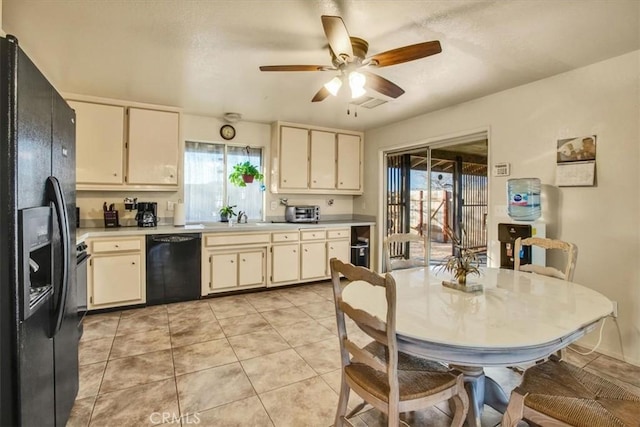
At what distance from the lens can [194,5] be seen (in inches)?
76.3

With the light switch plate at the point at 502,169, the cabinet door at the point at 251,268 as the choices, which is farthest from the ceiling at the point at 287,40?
the cabinet door at the point at 251,268

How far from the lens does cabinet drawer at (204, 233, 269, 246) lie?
3.93m

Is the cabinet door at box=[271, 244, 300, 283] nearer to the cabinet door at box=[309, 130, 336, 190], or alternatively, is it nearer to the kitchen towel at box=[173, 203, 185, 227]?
the cabinet door at box=[309, 130, 336, 190]

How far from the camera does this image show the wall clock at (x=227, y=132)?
4.57 metres

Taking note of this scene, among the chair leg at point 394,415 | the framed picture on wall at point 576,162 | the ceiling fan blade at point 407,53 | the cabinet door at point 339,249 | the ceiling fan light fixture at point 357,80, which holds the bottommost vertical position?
the chair leg at point 394,415

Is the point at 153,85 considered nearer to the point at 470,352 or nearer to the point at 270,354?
the point at 270,354

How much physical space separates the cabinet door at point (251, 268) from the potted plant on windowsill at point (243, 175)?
992 millimetres

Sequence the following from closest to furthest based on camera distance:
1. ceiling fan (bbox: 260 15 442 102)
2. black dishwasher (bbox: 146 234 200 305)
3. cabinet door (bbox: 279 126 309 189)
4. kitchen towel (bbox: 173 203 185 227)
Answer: ceiling fan (bbox: 260 15 442 102)
black dishwasher (bbox: 146 234 200 305)
kitchen towel (bbox: 173 203 185 227)
cabinet door (bbox: 279 126 309 189)

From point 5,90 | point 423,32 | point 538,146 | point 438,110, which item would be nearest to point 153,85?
point 5,90

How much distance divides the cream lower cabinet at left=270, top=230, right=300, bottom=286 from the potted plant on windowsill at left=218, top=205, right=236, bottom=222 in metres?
0.71

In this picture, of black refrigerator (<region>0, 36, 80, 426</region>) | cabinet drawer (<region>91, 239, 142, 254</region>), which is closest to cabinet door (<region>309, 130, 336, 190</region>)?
cabinet drawer (<region>91, 239, 142, 254</region>)

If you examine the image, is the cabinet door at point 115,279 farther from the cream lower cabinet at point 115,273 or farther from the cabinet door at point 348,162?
the cabinet door at point 348,162

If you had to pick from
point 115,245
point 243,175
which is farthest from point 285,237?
point 115,245

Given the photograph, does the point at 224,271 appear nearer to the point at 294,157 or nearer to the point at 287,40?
the point at 294,157
